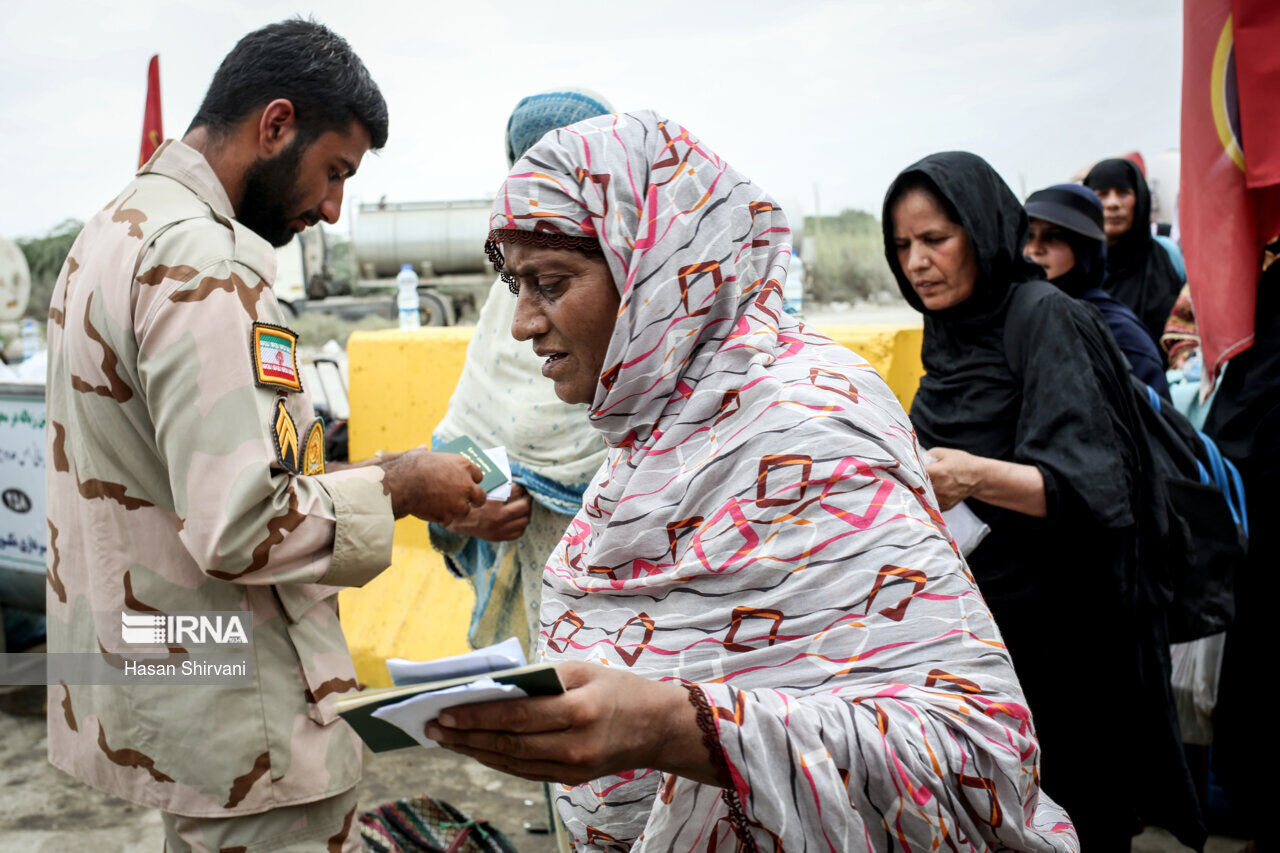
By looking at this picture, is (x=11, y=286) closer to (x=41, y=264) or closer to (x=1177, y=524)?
(x=41, y=264)

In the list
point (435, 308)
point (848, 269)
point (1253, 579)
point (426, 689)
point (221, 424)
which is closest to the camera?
point (426, 689)

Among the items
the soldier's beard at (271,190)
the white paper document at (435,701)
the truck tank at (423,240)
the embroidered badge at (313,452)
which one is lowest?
the white paper document at (435,701)

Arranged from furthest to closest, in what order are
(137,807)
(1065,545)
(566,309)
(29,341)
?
1. (29,341)
2. (137,807)
3. (1065,545)
4. (566,309)

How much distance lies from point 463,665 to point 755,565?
45 cm

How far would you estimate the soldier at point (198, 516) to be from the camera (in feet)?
5.49

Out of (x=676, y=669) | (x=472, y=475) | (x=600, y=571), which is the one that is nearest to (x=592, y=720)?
(x=676, y=669)

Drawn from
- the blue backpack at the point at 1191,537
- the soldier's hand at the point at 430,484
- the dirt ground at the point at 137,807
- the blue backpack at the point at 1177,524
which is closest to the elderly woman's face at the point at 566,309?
the soldier's hand at the point at 430,484

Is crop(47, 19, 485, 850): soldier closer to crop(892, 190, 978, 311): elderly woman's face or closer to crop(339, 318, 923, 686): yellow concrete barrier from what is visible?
crop(892, 190, 978, 311): elderly woman's face

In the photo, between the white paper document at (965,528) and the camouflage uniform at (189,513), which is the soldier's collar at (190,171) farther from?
the white paper document at (965,528)

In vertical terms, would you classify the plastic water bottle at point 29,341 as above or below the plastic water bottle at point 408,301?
below

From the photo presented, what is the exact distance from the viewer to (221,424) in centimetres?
166

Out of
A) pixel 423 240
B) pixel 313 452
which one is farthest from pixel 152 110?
pixel 423 240

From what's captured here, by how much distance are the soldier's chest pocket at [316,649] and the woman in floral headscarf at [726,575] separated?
537 millimetres

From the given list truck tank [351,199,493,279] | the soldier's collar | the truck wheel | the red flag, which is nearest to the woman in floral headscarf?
the soldier's collar
